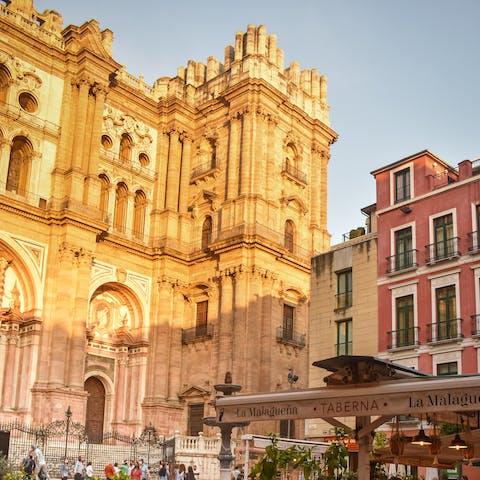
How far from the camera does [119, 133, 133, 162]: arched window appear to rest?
139ft

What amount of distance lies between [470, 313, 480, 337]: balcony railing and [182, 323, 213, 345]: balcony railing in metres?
18.4

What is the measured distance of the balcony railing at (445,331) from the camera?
78.0 feet

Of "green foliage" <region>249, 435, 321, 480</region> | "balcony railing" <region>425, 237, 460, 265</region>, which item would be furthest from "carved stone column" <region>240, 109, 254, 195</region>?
"green foliage" <region>249, 435, 321, 480</region>

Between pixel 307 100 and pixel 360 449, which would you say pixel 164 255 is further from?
pixel 360 449

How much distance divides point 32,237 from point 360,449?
27.9 meters

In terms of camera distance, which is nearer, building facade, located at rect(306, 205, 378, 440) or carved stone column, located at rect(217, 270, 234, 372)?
building facade, located at rect(306, 205, 378, 440)

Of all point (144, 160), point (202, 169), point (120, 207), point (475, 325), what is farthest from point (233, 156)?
point (475, 325)

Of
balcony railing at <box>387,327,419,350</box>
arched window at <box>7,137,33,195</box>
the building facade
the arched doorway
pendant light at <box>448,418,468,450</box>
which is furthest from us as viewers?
the arched doorway

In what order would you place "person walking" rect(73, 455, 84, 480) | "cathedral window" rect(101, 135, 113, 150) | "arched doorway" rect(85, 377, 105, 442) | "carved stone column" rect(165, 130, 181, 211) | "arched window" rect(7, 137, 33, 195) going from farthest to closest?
1. "carved stone column" rect(165, 130, 181, 211)
2. "cathedral window" rect(101, 135, 113, 150)
3. "arched doorway" rect(85, 377, 105, 442)
4. "arched window" rect(7, 137, 33, 195)
5. "person walking" rect(73, 455, 84, 480)

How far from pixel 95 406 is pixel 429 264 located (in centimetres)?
2138

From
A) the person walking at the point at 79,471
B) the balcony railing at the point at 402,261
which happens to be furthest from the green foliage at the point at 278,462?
the person walking at the point at 79,471

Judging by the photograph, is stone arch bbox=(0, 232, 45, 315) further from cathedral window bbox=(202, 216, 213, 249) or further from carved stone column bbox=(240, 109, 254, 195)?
carved stone column bbox=(240, 109, 254, 195)

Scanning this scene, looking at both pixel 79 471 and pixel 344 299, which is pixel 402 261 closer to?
pixel 344 299

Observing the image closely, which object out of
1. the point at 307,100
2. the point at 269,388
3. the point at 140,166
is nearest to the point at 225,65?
the point at 307,100
